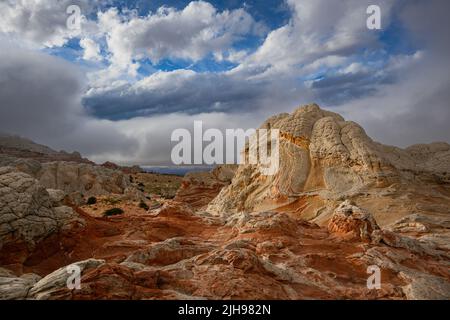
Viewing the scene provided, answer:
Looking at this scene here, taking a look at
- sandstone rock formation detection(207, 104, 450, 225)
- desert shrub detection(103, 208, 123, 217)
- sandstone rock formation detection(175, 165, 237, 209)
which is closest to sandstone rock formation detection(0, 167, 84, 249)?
sandstone rock formation detection(207, 104, 450, 225)

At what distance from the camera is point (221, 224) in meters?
17.9

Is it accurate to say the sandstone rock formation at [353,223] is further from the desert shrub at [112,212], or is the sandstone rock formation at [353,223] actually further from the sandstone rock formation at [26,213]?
the desert shrub at [112,212]

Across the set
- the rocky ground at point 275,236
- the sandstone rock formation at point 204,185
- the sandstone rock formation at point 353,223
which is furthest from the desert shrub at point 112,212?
the sandstone rock formation at point 353,223

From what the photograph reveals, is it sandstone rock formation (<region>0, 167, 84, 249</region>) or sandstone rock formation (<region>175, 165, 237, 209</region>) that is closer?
sandstone rock formation (<region>0, 167, 84, 249</region>)

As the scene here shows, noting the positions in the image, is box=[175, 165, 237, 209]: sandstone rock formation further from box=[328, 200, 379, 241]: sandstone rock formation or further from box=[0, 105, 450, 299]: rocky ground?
box=[328, 200, 379, 241]: sandstone rock formation

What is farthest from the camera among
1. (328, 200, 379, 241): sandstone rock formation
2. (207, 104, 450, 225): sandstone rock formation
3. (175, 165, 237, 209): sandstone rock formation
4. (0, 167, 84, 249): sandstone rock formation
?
(175, 165, 237, 209): sandstone rock formation

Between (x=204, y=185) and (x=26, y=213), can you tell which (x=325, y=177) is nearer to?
(x=26, y=213)

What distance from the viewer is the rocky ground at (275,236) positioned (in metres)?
8.38

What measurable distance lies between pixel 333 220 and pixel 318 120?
36.8 ft

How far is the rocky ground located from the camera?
838 cm

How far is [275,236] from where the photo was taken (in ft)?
44.3

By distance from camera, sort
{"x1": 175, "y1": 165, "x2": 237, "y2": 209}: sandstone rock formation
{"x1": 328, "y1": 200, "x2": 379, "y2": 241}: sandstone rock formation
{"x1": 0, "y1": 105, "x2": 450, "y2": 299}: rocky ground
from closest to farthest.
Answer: {"x1": 0, "y1": 105, "x2": 450, "y2": 299}: rocky ground
{"x1": 328, "y1": 200, "x2": 379, "y2": 241}: sandstone rock formation
{"x1": 175, "y1": 165, "x2": 237, "y2": 209}: sandstone rock formation
